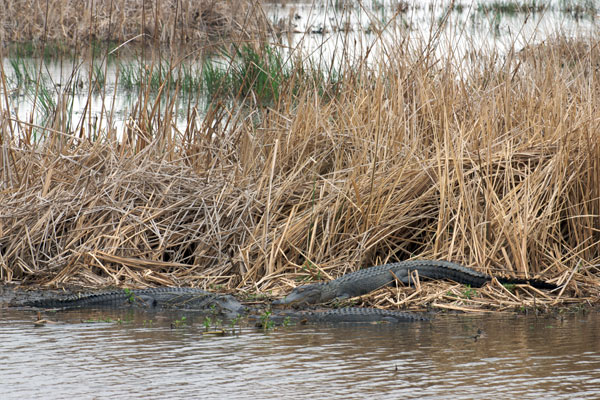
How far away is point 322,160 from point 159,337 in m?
2.37

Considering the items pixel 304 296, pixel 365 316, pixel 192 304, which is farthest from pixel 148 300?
pixel 365 316

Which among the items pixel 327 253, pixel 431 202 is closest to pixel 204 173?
pixel 327 253

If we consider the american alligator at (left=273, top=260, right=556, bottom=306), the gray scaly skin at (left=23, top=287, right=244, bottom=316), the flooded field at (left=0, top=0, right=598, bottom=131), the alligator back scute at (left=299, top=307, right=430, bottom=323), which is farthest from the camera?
the flooded field at (left=0, top=0, right=598, bottom=131)

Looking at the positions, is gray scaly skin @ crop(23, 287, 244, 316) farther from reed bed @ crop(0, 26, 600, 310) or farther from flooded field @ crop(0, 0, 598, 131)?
flooded field @ crop(0, 0, 598, 131)

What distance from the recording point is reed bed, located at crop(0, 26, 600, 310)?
554 cm

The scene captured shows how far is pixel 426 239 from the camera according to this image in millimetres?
5863

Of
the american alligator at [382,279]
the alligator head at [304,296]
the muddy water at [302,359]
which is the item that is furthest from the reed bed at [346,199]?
the muddy water at [302,359]

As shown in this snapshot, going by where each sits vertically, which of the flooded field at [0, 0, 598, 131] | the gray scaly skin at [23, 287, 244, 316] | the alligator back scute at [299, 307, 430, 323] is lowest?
the alligator back scute at [299, 307, 430, 323]

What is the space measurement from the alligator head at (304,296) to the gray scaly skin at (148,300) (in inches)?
9.9

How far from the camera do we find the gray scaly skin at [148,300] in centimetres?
488

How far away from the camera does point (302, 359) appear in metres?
3.69

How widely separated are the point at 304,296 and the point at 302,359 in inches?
49.5

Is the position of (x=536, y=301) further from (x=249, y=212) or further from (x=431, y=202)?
(x=249, y=212)

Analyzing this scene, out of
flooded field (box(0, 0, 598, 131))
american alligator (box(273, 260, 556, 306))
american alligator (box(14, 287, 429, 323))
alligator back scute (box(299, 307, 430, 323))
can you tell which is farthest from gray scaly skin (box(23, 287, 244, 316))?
flooded field (box(0, 0, 598, 131))
